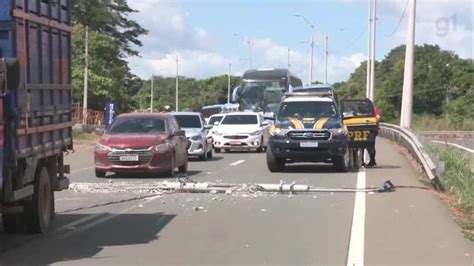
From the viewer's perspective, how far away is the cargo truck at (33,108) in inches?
328

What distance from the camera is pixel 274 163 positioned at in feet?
66.1

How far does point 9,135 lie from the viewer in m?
8.34

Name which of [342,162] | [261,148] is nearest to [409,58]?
[261,148]

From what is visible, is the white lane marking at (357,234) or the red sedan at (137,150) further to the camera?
the red sedan at (137,150)

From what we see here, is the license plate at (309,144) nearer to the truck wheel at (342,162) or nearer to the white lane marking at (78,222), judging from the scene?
the truck wheel at (342,162)

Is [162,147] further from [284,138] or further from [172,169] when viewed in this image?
[284,138]

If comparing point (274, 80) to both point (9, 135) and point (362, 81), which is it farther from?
point (362, 81)

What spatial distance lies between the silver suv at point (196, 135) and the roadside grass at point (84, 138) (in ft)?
41.2

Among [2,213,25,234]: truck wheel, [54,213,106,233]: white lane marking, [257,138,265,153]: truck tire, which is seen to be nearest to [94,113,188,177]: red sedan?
[54,213,106,233]: white lane marking

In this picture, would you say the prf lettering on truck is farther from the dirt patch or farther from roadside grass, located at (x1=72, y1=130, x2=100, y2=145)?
roadside grass, located at (x1=72, y1=130, x2=100, y2=145)

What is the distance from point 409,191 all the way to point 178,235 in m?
6.45

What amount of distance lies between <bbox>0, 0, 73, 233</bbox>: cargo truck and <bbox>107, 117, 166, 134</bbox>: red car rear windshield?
25.2 ft

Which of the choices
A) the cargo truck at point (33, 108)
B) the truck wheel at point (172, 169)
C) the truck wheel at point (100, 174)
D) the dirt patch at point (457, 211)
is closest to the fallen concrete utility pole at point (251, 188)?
the dirt patch at point (457, 211)

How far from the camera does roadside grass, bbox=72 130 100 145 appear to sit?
39406 mm
